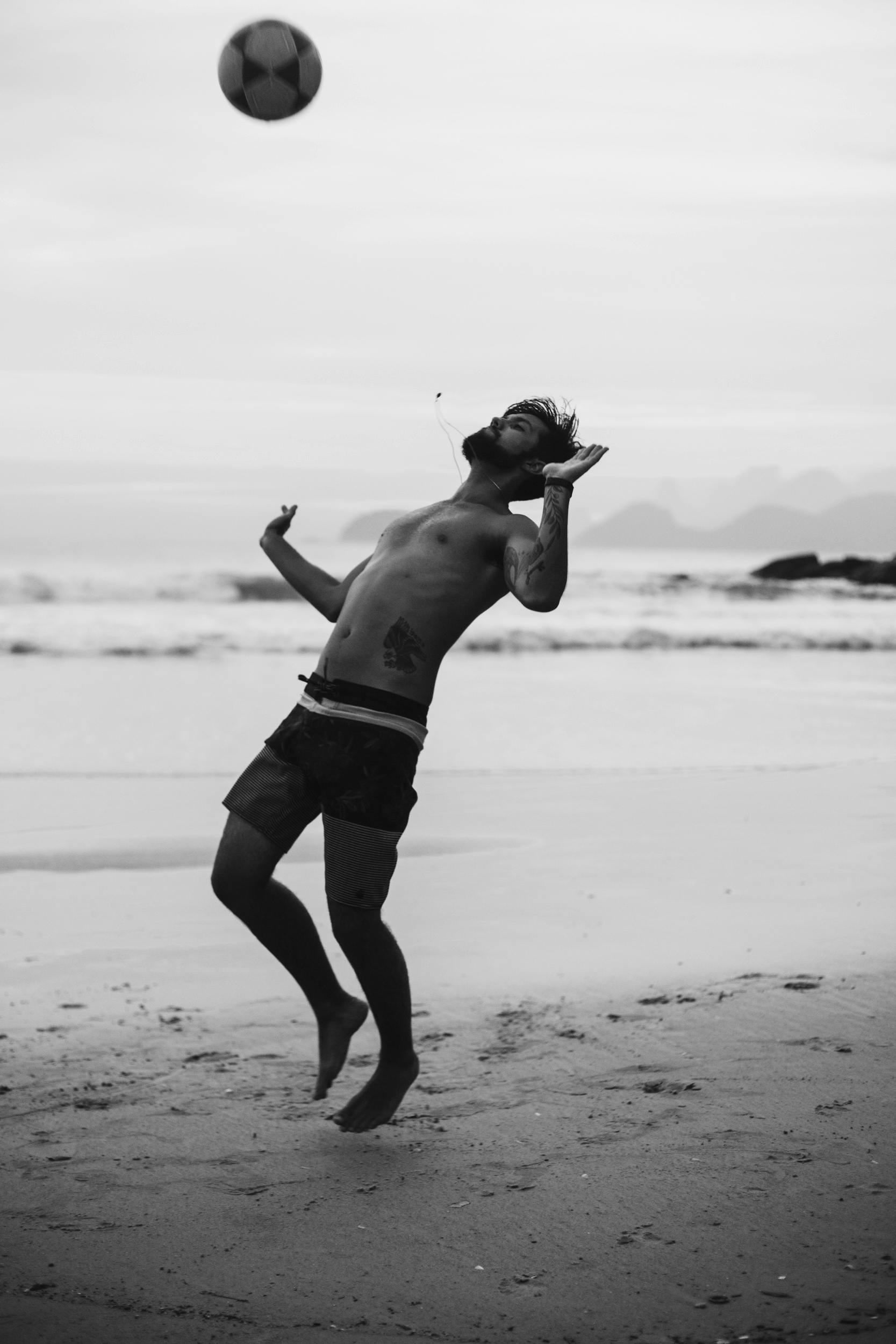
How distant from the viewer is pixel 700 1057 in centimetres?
439

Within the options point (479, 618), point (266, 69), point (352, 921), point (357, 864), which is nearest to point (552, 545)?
point (357, 864)

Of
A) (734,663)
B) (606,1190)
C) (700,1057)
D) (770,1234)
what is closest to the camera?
(770,1234)

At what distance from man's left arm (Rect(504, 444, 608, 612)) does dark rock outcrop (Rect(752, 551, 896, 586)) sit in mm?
51827

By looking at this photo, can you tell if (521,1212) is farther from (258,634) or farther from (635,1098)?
(258,634)

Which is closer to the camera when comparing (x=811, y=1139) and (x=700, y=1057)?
(x=811, y=1139)

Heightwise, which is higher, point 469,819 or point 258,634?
point 258,634

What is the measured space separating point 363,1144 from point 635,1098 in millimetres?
787

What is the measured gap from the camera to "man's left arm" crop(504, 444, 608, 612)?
3.63 metres

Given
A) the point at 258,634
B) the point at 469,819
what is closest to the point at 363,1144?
the point at 469,819

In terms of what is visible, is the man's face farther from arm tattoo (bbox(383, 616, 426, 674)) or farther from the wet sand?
the wet sand

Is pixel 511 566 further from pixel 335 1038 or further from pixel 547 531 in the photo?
pixel 335 1038

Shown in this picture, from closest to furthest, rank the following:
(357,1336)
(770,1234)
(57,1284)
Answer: (357,1336)
(57,1284)
(770,1234)

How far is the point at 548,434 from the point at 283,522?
40.1 inches

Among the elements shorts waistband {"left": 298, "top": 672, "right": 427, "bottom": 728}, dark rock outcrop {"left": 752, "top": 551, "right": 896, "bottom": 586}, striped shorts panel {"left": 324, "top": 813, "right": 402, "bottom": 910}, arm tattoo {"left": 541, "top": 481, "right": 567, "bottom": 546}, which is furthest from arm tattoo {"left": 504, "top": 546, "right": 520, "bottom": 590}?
dark rock outcrop {"left": 752, "top": 551, "right": 896, "bottom": 586}
